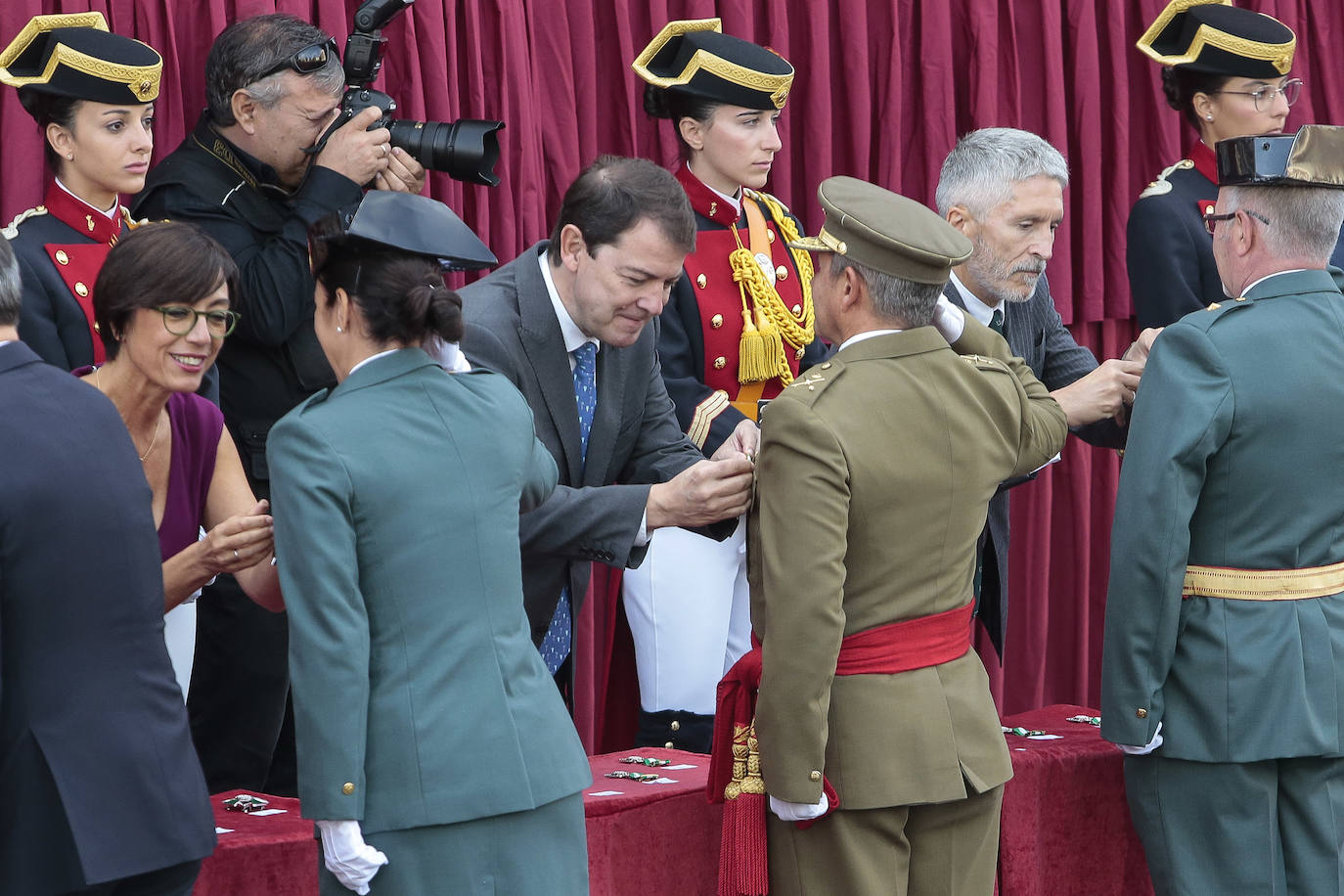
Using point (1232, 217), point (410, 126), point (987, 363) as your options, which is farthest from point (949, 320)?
point (410, 126)

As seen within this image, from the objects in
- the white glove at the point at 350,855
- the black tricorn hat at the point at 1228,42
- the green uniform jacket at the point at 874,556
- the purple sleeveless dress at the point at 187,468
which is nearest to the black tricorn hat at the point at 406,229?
the green uniform jacket at the point at 874,556

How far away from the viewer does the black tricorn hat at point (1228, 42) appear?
13.0 feet

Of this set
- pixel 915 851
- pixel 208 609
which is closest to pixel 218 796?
pixel 208 609

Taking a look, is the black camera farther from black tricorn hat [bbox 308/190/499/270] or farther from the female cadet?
black tricorn hat [bbox 308/190/499/270]

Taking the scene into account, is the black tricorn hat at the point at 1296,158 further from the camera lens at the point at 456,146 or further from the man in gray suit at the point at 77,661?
the man in gray suit at the point at 77,661

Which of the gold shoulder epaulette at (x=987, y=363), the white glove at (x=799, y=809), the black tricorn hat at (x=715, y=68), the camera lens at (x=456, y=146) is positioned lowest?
the white glove at (x=799, y=809)

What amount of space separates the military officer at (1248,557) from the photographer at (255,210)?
1583 millimetres

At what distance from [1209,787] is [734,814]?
0.93 metres

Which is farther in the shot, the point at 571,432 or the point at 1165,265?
the point at 1165,265

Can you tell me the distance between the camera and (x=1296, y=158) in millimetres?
2795

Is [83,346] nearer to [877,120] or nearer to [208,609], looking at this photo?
[208,609]

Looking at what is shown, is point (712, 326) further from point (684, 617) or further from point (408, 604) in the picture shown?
point (408, 604)

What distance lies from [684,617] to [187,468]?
3.75ft

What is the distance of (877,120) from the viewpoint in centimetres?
462
